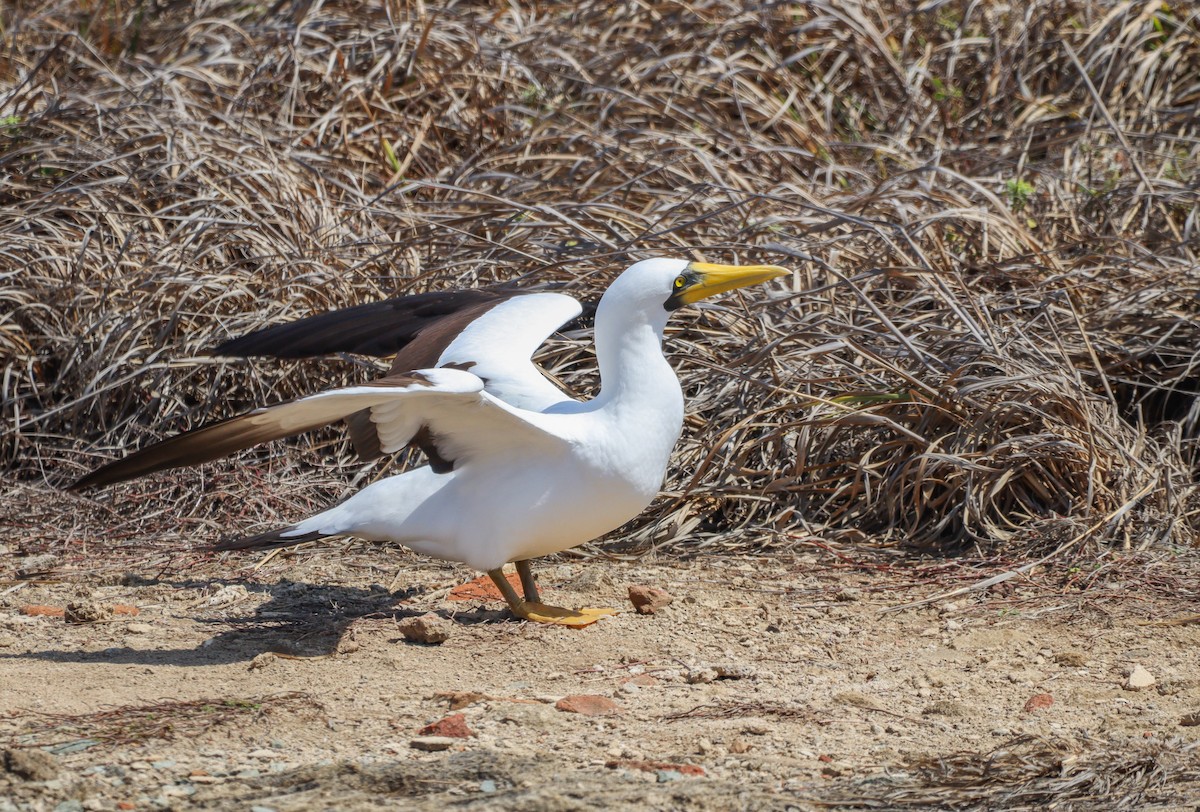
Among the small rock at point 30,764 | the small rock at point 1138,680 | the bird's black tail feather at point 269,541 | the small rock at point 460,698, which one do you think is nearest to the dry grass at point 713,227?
the small rock at point 1138,680

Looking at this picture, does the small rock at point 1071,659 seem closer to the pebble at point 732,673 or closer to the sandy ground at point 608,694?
the sandy ground at point 608,694

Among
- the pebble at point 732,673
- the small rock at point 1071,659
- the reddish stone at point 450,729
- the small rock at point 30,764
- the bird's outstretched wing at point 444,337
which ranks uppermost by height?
the bird's outstretched wing at point 444,337

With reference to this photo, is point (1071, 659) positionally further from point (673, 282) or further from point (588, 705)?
point (673, 282)

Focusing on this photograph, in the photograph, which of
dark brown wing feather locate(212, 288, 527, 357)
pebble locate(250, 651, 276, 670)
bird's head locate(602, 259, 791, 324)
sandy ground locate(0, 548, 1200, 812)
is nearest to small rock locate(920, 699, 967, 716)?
sandy ground locate(0, 548, 1200, 812)

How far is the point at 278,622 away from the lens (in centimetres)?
392

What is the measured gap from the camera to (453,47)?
7266 millimetres

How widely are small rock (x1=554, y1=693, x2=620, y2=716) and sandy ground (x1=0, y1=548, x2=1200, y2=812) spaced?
19 millimetres

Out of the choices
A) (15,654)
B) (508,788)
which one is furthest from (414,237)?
(508,788)

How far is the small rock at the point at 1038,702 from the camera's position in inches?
123

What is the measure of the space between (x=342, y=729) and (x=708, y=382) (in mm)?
2535

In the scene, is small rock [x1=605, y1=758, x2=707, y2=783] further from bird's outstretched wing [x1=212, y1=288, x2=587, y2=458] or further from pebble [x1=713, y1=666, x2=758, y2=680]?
bird's outstretched wing [x1=212, y1=288, x2=587, y2=458]

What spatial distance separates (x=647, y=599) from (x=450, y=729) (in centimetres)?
111

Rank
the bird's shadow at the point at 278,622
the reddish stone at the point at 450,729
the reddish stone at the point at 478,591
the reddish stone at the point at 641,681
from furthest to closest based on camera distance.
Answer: the reddish stone at the point at 478,591 < the bird's shadow at the point at 278,622 < the reddish stone at the point at 641,681 < the reddish stone at the point at 450,729

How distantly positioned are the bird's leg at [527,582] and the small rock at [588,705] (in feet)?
2.76
